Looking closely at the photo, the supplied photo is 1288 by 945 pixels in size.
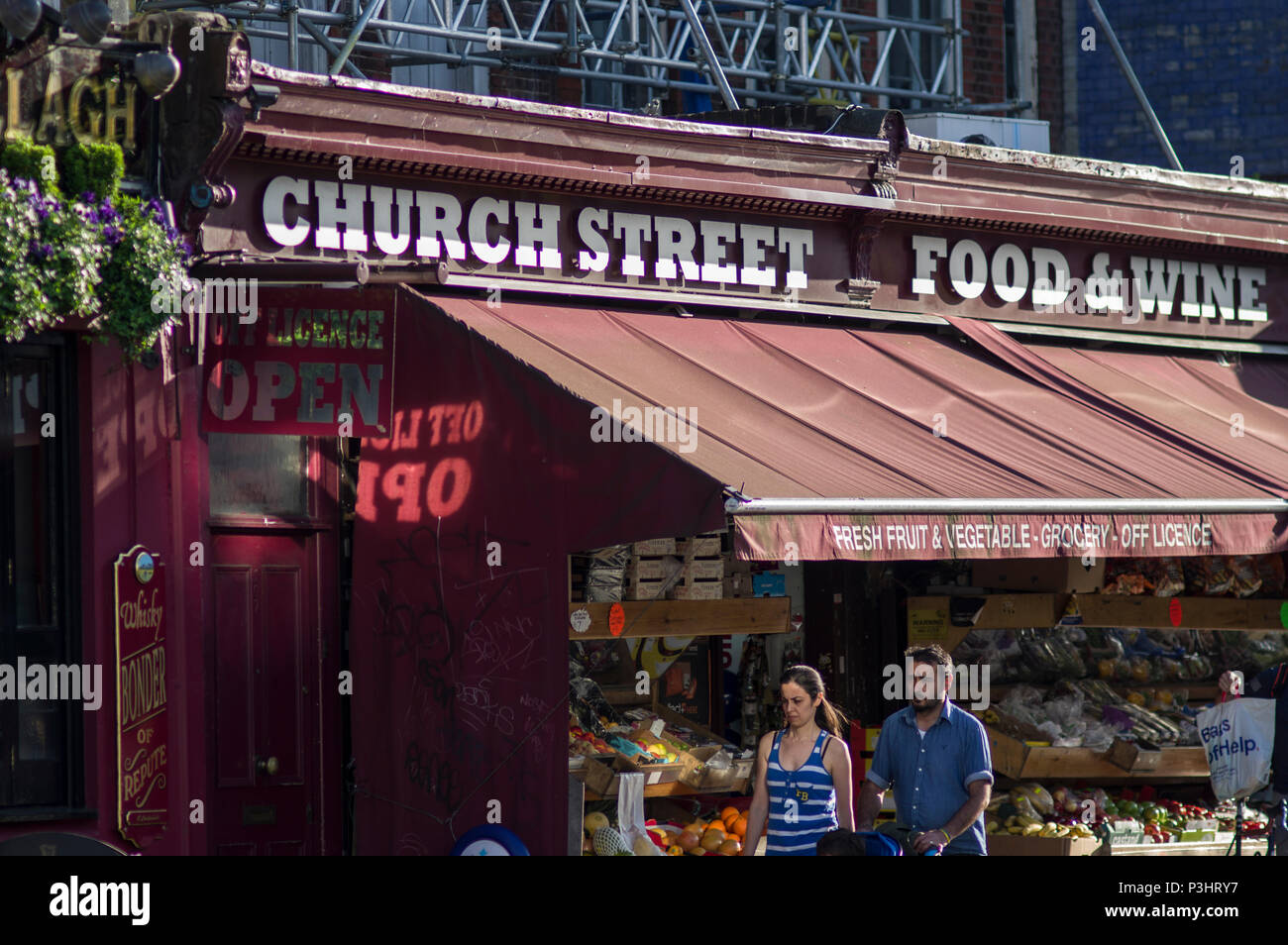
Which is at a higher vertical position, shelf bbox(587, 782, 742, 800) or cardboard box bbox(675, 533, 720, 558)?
cardboard box bbox(675, 533, 720, 558)

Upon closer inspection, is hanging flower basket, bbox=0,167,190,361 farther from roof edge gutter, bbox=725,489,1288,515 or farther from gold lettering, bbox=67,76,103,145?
roof edge gutter, bbox=725,489,1288,515

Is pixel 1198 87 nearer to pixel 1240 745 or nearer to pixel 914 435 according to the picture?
pixel 1240 745

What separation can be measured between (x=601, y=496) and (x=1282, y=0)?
40.3ft

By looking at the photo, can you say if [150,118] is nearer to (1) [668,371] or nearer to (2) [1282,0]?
(1) [668,371]

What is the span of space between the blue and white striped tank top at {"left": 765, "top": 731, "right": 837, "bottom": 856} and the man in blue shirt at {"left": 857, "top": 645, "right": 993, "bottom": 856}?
0.24m

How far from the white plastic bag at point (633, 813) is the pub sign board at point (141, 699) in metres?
2.43

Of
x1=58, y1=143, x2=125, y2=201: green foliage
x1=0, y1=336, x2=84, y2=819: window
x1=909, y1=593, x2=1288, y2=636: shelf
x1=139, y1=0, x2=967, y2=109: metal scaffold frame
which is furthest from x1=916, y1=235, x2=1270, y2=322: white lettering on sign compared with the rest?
x1=0, y1=336, x2=84, y2=819: window

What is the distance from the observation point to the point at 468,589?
9.59 meters

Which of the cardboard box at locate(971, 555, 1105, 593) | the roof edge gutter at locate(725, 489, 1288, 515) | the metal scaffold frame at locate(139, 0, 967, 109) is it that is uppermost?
the metal scaffold frame at locate(139, 0, 967, 109)

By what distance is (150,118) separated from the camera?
8.84 meters

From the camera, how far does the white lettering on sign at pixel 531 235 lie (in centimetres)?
957

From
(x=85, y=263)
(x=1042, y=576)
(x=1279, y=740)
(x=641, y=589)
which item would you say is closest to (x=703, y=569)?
(x=641, y=589)

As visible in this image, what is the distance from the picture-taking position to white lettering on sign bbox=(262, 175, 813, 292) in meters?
9.57

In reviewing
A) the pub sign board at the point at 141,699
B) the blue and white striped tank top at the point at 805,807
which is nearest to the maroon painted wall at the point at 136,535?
the pub sign board at the point at 141,699
